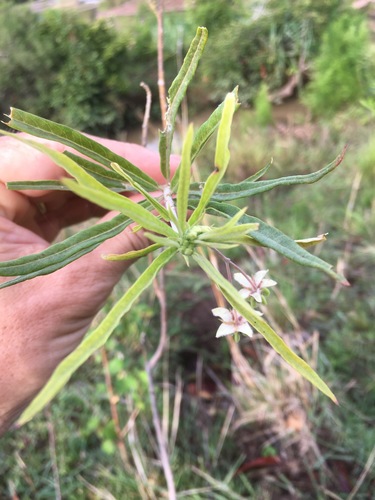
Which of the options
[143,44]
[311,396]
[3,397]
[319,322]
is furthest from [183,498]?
[143,44]

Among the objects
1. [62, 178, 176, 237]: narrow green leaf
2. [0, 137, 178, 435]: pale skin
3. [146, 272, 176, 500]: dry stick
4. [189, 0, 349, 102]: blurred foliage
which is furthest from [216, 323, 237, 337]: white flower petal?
[189, 0, 349, 102]: blurred foliage

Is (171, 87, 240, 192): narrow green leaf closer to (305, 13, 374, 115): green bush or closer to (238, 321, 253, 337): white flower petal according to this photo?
(238, 321, 253, 337): white flower petal

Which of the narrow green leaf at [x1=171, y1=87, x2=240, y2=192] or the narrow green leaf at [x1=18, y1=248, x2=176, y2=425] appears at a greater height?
the narrow green leaf at [x1=171, y1=87, x2=240, y2=192]

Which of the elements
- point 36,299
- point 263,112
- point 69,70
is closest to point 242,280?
point 36,299

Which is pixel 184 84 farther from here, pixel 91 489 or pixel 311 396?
pixel 91 489

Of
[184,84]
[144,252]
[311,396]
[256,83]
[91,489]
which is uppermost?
[256,83]

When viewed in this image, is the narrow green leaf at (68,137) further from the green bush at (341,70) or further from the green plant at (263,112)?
the green bush at (341,70)
